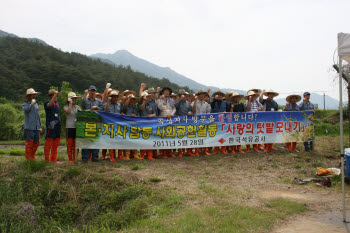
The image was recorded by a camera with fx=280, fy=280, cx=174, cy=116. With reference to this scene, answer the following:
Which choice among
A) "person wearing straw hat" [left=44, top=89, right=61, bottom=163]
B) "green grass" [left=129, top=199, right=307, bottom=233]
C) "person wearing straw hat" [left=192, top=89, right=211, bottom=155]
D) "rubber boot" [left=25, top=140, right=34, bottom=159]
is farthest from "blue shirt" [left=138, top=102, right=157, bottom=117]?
"green grass" [left=129, top=199, right=307, bottom=233]

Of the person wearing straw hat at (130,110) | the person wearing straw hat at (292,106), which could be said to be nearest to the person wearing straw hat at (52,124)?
the person wearing straw hat at (130,110)

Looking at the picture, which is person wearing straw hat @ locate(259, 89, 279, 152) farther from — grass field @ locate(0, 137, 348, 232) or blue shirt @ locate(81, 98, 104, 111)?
blue shirt @ locate(81, 98, 104, 111)

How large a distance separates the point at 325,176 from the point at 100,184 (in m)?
5.42

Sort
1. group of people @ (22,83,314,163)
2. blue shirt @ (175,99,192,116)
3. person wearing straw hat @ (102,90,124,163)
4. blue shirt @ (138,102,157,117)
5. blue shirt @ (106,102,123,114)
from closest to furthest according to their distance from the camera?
1. group of people @ (22,83,314,163)
2. person wearing straw hat @ (102,90,124,163)
3. blue shirt @ (106,102,123,114)
4. blue shirt @ (138,102,157,117)
5. blue shirt @ (175,99,192,116)

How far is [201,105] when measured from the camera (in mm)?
9508

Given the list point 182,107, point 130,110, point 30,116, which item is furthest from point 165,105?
point 30,116

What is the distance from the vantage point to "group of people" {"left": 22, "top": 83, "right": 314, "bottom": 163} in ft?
24.2

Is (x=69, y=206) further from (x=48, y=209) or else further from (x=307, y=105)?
(x=307, y=105)

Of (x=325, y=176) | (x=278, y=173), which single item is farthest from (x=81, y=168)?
(x=325, y=176)

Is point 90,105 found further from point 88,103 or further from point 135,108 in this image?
point 135,108

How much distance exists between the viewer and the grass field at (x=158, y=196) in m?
4.59

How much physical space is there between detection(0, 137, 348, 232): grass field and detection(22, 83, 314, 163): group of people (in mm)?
592

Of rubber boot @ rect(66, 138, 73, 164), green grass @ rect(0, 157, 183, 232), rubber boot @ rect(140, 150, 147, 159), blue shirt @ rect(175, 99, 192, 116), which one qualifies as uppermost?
blue shirt @ rect(175, 99, 192, 116)

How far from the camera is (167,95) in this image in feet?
30.0
